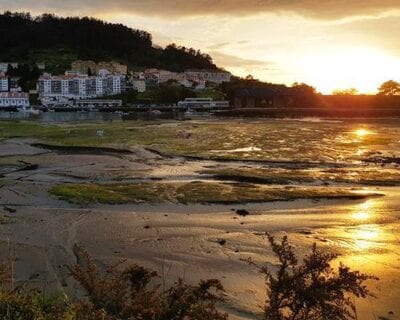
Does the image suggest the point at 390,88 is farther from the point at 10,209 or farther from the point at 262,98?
the point at 10,209

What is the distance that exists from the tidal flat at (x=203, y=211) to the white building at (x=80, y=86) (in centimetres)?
14704

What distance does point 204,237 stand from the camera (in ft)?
50.0

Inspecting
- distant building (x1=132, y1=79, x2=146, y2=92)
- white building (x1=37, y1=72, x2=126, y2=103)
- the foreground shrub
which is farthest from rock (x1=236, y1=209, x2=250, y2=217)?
white building (x1=37, y1=72, x2=126, y2=103)

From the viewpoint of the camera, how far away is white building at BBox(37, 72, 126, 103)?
591 feet

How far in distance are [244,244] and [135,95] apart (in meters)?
163

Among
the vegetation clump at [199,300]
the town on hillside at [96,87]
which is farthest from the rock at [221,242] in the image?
the town on hillside at [96,87]

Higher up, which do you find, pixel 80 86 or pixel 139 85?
pixel 139 85

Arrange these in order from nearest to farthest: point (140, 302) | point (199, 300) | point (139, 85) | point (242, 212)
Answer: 1. point (140, 302)
2. point (199, 300)
3. point (242, 212)
4. point (139, 85)

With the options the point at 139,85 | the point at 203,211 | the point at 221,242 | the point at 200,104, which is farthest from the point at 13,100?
the point at 221,242

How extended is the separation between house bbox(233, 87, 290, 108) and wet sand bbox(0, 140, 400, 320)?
114m

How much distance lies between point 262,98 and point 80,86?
249 feet

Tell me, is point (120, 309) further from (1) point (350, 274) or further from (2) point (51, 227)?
(2) point (51, 227)

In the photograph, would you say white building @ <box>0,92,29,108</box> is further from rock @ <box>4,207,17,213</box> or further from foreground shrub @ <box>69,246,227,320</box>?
foreground shrub @ <box>69,246,227,320</box>

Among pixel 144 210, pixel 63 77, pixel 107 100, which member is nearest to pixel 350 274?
pixel 144 210
